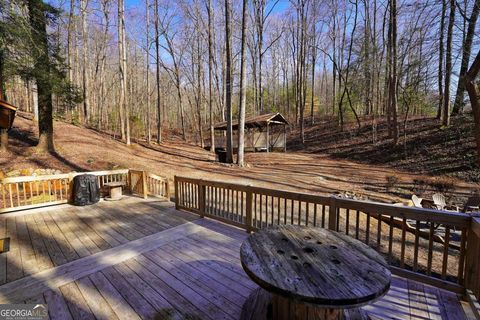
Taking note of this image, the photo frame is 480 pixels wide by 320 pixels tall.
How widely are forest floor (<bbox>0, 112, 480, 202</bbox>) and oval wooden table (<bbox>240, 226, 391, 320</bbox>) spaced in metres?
5.91

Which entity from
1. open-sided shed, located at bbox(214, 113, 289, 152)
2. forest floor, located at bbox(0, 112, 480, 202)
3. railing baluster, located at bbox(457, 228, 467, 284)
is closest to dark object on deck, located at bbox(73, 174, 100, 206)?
forest floor, located at bbox(0, 112, 480, 202)

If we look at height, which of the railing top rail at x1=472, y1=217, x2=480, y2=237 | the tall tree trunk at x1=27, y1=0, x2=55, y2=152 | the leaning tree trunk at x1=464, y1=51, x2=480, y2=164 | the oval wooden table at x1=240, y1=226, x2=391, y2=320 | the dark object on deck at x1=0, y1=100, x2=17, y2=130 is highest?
the tall tree trunk at x1=27, y1=0, x2=55, y2=152

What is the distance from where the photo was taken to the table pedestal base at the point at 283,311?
5.77 feet

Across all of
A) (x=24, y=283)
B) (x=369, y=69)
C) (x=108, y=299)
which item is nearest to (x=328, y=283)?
(x=108, y=299)

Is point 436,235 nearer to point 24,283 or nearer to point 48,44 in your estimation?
point 24,283

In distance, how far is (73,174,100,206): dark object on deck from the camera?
18.9 ft

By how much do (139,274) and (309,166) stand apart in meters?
11.2

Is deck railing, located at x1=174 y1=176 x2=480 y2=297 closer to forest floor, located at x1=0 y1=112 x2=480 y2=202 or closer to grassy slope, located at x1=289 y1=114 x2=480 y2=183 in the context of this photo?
forest floor, located at x1=0 y1=112 x2=480 y2=202

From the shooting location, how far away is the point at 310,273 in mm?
1671

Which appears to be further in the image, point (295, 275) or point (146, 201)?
point (146, 201)

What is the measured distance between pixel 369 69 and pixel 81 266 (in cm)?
2225

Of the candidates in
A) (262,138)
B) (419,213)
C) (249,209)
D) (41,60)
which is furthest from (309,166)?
(41,60)

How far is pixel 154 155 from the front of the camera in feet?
44.4

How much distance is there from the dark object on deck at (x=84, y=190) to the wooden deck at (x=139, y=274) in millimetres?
1044
